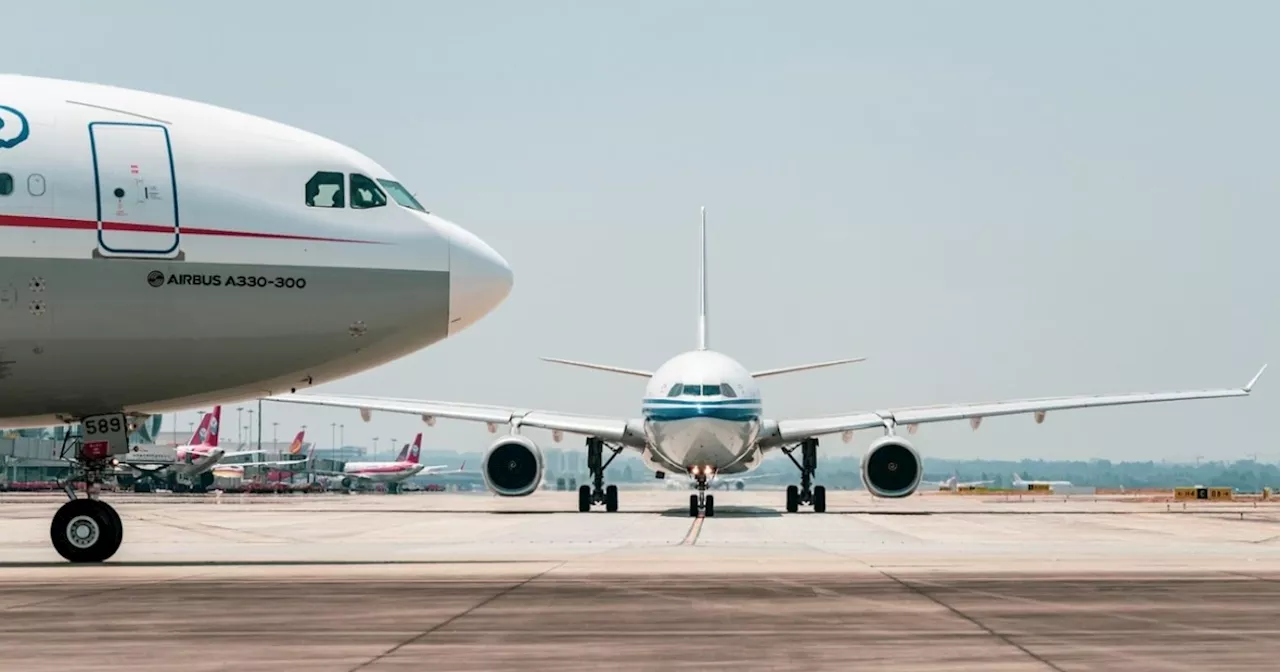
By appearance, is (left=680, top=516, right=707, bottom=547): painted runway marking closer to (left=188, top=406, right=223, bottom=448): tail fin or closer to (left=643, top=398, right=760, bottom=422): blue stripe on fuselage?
(left=643, top=398, right=760, bottom=422): blue stripe on fuselage

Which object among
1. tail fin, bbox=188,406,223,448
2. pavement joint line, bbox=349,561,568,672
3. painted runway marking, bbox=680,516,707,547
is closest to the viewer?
pavement joint line, bbox=349,561,568,672

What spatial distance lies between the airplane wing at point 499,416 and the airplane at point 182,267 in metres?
21.7

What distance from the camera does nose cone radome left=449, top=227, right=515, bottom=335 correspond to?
18.1m

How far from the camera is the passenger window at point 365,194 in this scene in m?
17.9

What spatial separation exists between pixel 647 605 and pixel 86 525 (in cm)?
874

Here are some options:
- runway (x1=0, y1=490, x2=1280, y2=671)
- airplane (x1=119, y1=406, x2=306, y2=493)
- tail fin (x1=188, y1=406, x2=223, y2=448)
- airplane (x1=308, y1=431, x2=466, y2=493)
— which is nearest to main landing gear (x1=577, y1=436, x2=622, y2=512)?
runway (x1=0, y1=490, x2=1280, y2=671)

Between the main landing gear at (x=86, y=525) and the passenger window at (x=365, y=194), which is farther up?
the passenger window at (x=365, y=194)

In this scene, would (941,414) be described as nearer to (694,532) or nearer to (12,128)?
(694,532)

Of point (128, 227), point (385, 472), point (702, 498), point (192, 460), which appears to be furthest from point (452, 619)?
point (385, 472)

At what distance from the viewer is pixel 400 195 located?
723 inches

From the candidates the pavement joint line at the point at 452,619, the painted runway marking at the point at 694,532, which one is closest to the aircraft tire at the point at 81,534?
the pavement joint line at the point at 452,619

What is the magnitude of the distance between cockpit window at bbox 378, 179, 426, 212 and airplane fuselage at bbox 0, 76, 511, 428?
30mm

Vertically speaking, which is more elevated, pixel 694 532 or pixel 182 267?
pixel 182 267

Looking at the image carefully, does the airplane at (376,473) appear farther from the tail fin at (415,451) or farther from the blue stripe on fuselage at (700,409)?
the blue stripe on fuselage at (700,409)
